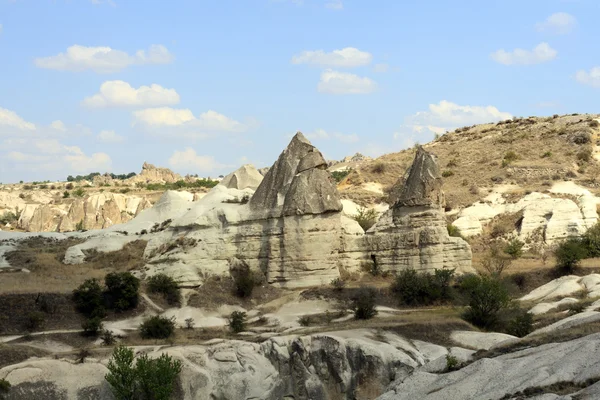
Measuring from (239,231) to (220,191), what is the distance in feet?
18.3

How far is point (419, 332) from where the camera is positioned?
34.6 meters

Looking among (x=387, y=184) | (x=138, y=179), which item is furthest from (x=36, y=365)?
(x=138, y=179)

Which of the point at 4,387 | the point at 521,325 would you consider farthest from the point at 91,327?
the point at 521,325

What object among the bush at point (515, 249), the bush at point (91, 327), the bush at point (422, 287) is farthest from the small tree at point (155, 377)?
the bush at point (515, 249)

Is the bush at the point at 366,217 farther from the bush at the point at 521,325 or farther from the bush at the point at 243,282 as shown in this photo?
the bush at the point at 521,325

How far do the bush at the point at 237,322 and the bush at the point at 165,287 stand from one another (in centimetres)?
327

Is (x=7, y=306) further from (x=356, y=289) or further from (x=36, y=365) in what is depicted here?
(x=356, y=289)

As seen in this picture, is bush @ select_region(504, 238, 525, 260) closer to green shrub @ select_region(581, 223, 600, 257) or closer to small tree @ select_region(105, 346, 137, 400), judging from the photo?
green shrub @ select_region(581, 223, 600, 257)

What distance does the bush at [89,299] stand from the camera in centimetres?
3862

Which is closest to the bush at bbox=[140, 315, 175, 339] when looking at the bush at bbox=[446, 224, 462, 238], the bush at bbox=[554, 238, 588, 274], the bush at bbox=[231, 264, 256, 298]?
the bush at bbox=[231, 264, 256, 298]

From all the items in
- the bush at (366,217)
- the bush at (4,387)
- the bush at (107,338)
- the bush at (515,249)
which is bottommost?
the bush at (4,387)

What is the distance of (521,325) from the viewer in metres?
35.2

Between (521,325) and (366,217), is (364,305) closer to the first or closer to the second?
(521,325)

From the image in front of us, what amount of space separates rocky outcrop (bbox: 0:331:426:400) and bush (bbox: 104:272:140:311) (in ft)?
24.9
